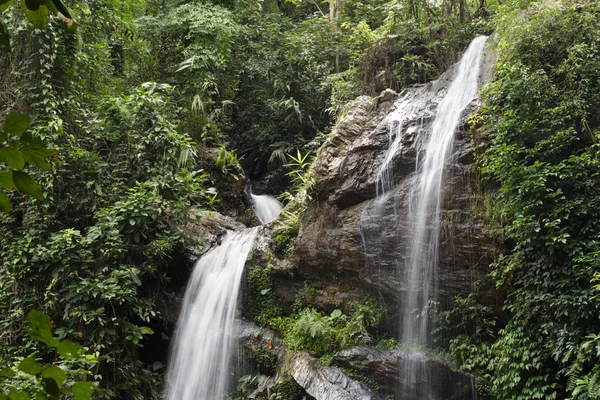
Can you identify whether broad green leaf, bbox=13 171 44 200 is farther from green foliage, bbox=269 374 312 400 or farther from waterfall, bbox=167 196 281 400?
waterfall, bbox=167 196 281 400

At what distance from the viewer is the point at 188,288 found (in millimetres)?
9977

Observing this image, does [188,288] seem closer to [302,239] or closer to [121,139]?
[302,239]

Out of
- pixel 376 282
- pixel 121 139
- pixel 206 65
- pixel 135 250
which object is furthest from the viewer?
pixel 206 65

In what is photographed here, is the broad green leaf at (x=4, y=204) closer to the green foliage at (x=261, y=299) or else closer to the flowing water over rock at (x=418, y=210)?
the flowing water over rock at (x=418, y=210)

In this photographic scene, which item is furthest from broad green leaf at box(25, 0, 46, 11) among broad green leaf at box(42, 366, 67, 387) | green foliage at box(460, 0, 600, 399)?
green foliage at box(460, 0, 600, 399)

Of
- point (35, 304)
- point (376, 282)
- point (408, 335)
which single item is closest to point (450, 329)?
point (408, 335)

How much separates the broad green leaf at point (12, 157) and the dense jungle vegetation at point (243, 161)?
0.05m

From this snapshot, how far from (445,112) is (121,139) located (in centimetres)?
627

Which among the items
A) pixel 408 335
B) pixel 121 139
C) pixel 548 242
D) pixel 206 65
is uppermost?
pixel 206 65

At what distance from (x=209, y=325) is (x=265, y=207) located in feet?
14.1

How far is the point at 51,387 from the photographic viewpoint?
118 centimetres

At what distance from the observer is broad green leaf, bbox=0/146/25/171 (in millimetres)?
1197

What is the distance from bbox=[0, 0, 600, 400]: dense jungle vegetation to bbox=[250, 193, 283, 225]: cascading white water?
68 centimetres

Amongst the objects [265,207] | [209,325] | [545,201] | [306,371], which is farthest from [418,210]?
[265,207]
